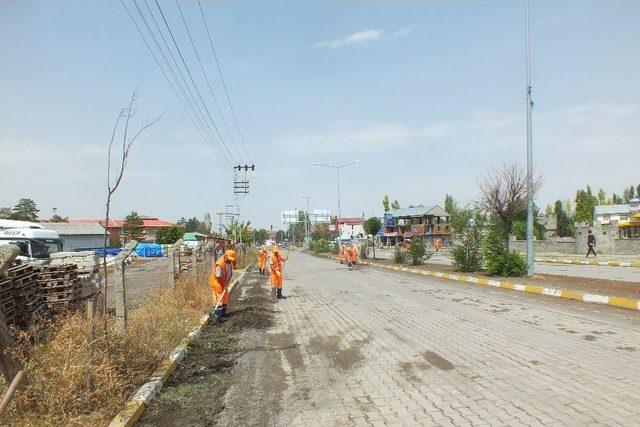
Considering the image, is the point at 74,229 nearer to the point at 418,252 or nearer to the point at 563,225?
the point at 418,252

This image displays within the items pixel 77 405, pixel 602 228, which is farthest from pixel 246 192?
pixel 77 405

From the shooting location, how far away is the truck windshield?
1845 centimetres

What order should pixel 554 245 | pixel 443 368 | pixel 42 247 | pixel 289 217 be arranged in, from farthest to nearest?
pixel 289 217
pixel 554 245
pixel 42 247
pixel 443 368

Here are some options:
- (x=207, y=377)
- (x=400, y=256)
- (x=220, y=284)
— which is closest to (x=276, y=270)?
(x=220, y=284)

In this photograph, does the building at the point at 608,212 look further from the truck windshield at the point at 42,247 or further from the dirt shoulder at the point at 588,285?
the truck windshield at the point at 42,247

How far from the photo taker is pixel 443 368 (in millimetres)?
5754

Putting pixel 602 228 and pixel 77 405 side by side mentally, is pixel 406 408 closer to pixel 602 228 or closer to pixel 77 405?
pixel 77 405

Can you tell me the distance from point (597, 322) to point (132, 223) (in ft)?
224

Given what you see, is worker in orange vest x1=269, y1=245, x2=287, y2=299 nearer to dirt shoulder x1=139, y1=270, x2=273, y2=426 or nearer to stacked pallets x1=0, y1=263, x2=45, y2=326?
dirt shoulder x1=139, y1=270, x2=273, y2=426

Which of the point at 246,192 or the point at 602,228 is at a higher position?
the point at 246,192

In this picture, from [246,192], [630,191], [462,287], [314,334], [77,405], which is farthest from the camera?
[630,191]

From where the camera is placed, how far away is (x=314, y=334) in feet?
27.2

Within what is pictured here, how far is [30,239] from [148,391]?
1617 centimetres

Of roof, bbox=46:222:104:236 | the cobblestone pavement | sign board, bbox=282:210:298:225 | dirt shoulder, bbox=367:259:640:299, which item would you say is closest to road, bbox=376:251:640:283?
dirt shoulder, bbox=367:259:640:299
